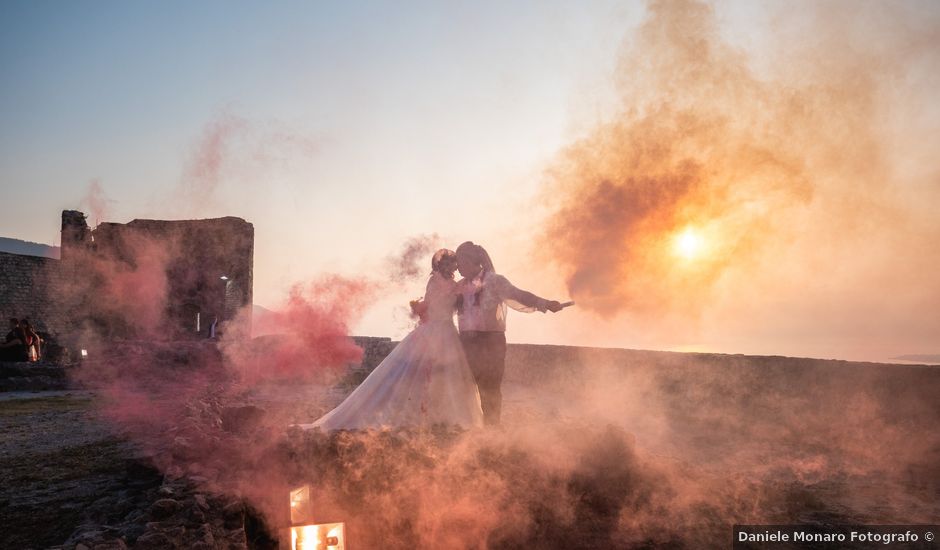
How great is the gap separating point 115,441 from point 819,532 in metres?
7.93

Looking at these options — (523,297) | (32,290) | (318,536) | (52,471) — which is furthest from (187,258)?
(318,536)

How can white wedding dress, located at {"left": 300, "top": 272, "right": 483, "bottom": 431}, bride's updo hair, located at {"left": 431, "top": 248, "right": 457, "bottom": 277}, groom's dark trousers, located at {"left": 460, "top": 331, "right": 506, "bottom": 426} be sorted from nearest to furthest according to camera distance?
1. white wedding dress, located at {"left": 300, "top": 272, "right": 483, "bottom": 431}
2. groom's dark trousers, located at {"left": 460, "top": 331, "right": 506, "bottom": 426}
3. bride's updo hair, located at {"left": 431, "top": 248, "right": 457, "bottom": 277}

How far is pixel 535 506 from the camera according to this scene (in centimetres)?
413

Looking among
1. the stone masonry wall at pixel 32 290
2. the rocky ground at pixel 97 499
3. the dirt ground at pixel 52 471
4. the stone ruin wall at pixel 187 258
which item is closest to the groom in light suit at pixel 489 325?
the rocky ground at pixel 97 499

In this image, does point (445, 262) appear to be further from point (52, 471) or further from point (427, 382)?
point (52, 471)

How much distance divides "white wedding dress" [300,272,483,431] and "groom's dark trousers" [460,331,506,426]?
11 cm

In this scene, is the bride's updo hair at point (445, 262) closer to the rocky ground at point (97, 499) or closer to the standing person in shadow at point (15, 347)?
the rocky ground at point (97, 499)

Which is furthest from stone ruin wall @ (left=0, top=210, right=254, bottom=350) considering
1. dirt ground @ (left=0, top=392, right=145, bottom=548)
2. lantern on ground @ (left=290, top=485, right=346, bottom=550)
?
lantern on ground @ (left=290, top=485, right=346, bottom=550)

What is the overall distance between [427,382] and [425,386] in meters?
0.05

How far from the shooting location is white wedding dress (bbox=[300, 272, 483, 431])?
223 inches

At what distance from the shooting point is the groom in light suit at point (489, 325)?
6.00 m

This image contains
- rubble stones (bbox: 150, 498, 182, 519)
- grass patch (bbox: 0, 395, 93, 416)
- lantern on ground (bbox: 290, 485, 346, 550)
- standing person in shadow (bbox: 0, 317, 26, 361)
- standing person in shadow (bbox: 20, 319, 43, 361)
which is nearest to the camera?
lantern on ground (bbox: 290, 485, 346, 550)

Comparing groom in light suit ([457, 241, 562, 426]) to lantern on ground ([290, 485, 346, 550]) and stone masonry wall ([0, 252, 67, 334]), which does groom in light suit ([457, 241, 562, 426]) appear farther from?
stone masonry wall ([0, 252, 67, 334])

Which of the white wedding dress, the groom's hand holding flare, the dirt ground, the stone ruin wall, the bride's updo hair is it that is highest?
the stone ruin wall
